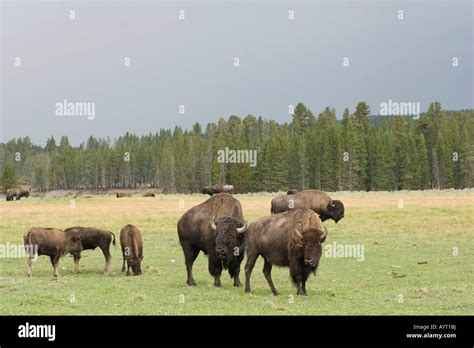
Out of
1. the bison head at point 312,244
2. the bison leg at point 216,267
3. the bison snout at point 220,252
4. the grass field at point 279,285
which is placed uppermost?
the bison head at point 312,244

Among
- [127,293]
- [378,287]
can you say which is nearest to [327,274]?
[378,287]

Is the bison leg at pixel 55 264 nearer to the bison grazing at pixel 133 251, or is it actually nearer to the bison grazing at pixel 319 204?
the bison grazing at pixel 133 251

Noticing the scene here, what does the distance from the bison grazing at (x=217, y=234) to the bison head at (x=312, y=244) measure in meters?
2.12

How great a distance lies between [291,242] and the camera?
1733 centimetres

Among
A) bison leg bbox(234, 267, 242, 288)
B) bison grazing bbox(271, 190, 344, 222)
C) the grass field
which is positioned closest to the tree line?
bison grazing bbox(271, 190, 344, 222)

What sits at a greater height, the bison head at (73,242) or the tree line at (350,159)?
the tree line at (350,159)

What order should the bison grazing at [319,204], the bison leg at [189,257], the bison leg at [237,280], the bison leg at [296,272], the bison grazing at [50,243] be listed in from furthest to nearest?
the bison grazing at [319,204]
the bison grazing at [50,243]
the bison leg at [189,257]
the bison leg at [237,280]
the bison leg at [296,272]

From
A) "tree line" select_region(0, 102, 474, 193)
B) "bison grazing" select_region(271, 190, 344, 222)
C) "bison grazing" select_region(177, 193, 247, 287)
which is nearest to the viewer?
"bison grazing" select_region(177, 193, 247, 287)

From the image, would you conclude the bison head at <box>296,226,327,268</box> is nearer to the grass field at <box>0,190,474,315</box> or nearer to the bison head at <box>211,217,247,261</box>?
the grass field at <box>0,190,474,315</box>

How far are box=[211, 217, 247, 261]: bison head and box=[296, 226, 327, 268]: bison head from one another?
2.12 metres

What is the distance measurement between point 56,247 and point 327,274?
9777 millimetres

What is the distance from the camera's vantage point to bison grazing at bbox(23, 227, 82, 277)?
895 inches

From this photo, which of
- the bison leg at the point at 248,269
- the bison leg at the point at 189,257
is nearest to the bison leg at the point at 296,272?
the bison leg at the point at 248,269

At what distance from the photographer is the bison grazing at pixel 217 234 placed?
1845cm
